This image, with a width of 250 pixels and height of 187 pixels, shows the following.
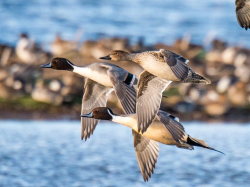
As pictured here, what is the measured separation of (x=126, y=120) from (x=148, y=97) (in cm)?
30

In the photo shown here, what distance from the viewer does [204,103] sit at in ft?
52.0

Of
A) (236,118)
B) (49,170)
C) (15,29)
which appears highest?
(15,29)

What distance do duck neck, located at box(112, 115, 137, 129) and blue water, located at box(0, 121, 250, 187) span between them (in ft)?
8.86

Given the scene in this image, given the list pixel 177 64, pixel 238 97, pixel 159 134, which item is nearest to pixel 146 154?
pixel 159 134

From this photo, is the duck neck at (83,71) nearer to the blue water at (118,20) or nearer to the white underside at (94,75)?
the white underside at (94,75)

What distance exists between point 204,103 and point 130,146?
2.54 meters

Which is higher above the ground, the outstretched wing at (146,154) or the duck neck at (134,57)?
the duck neck at (134,57)

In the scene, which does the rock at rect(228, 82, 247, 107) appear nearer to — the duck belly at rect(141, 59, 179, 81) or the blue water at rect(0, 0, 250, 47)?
the blue water at rect(0, 0, 250, 47)

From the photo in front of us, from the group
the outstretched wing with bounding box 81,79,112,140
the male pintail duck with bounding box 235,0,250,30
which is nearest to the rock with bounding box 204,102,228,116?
the outstretched wing with bounding box 81,79,112,140

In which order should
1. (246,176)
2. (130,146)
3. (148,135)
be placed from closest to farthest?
(148,135)
(246,176)
(130,146)

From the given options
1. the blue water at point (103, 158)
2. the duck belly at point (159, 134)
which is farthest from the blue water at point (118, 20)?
the duck belly at point (159, 134)

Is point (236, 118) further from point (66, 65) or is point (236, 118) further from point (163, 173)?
point (66, 65)

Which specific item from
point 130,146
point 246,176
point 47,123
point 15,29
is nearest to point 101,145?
point 130,146

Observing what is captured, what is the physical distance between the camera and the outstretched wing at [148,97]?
873 centimetres
